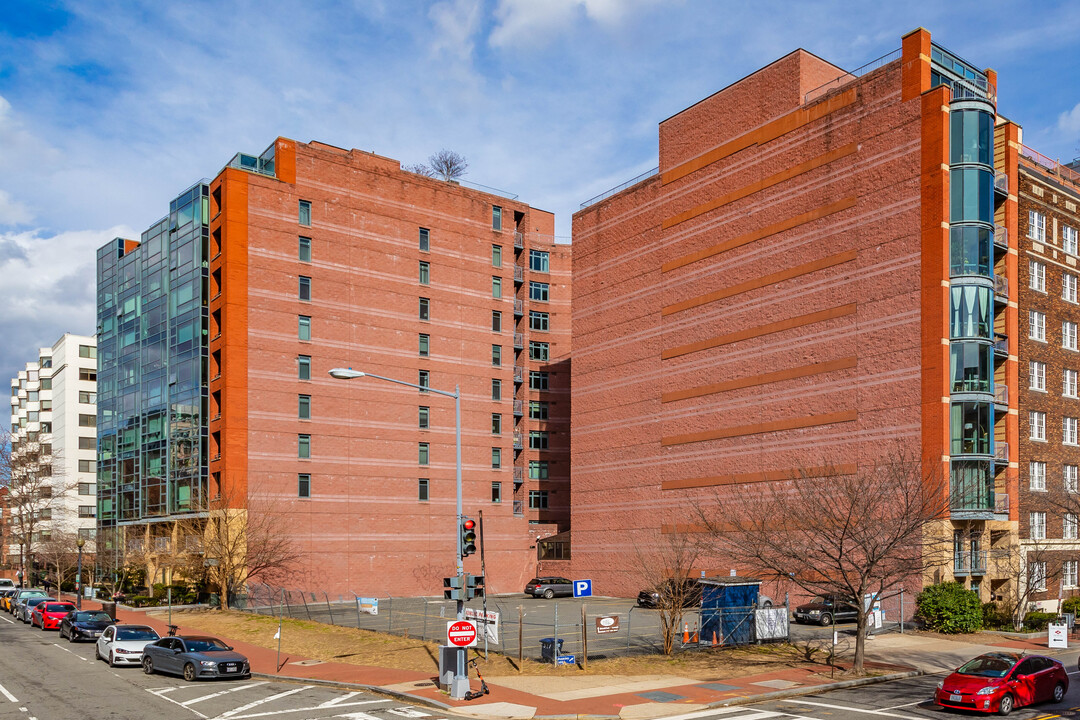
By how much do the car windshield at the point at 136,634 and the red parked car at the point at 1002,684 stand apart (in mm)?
27128

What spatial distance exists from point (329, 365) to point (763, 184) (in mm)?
32005

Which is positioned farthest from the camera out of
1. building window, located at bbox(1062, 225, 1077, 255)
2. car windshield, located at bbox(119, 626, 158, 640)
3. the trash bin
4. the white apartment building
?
the white apartment building

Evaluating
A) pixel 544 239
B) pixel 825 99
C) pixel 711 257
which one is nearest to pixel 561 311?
pixel 544 239

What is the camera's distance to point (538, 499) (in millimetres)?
80688

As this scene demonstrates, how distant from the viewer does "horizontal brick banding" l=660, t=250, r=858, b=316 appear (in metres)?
50.0

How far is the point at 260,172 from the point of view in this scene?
64688mm

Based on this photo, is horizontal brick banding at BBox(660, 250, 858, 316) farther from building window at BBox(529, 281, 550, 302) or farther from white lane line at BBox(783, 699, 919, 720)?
white lane line at BBox(783, 699, 919, 720)

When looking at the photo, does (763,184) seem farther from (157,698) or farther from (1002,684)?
(157,698)

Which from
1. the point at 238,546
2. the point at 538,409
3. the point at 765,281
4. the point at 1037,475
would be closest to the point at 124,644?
the point at 238,546

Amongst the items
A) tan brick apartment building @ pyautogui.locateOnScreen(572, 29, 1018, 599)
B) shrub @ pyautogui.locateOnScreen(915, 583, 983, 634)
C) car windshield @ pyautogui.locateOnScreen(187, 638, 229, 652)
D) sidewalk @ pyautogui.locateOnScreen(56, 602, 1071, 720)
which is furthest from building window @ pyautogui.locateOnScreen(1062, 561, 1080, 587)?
car windshield @ pyautogui.locateOnScreen(187, 638, 229, 652)

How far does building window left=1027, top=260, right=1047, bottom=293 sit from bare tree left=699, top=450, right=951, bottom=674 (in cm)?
1426

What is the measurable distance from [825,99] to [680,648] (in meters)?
32.1

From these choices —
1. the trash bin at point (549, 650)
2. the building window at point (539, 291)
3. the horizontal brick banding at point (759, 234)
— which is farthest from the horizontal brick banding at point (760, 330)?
the trash bin at point (549, 650)

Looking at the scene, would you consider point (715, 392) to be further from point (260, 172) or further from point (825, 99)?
point (260, 172)
